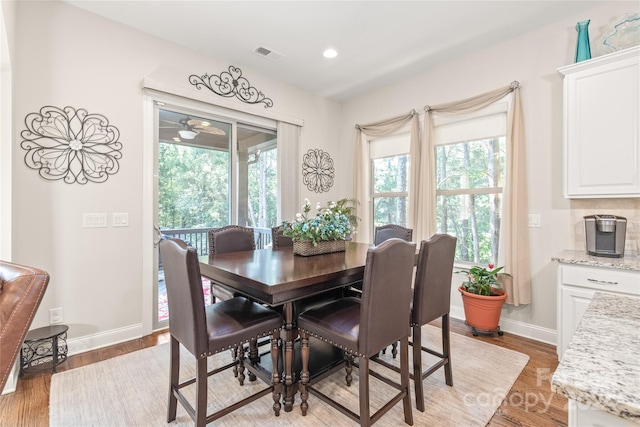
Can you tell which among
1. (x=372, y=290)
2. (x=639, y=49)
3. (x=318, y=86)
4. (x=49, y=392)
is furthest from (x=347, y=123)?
(x=49, y=392)

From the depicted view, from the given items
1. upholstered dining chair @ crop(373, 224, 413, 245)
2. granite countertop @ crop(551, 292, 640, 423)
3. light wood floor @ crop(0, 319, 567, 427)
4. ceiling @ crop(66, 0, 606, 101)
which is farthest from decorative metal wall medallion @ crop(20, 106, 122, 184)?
granite countertop @ crop(551, 292, 640, 423)

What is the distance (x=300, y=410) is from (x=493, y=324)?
204cm

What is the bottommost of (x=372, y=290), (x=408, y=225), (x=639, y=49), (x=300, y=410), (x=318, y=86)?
(x=300, y=410)

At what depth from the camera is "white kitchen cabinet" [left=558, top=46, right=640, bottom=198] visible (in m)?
2.23

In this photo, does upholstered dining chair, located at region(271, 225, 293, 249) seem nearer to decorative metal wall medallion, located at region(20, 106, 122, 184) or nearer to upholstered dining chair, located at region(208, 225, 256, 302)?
upholstered dining chair, located at region(208, 225, 256, 302)

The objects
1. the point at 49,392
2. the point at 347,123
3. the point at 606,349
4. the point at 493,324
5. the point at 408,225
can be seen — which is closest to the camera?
the point at 606,349

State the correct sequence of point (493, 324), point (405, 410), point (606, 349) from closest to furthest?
1. point (606, 349)
2. point (405, 410)
3. point (493, 324)

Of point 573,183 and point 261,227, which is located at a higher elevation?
point 573,183

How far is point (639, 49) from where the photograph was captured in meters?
2.16

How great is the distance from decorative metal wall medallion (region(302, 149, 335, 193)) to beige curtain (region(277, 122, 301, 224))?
0.63 ft

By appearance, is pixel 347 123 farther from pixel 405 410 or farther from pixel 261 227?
pixel 405 410

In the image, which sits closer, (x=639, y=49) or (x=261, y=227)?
(x=639, y=49)

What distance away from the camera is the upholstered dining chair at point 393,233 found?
2.86 m

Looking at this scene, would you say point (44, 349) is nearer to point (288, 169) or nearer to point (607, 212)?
point (288, 169)
